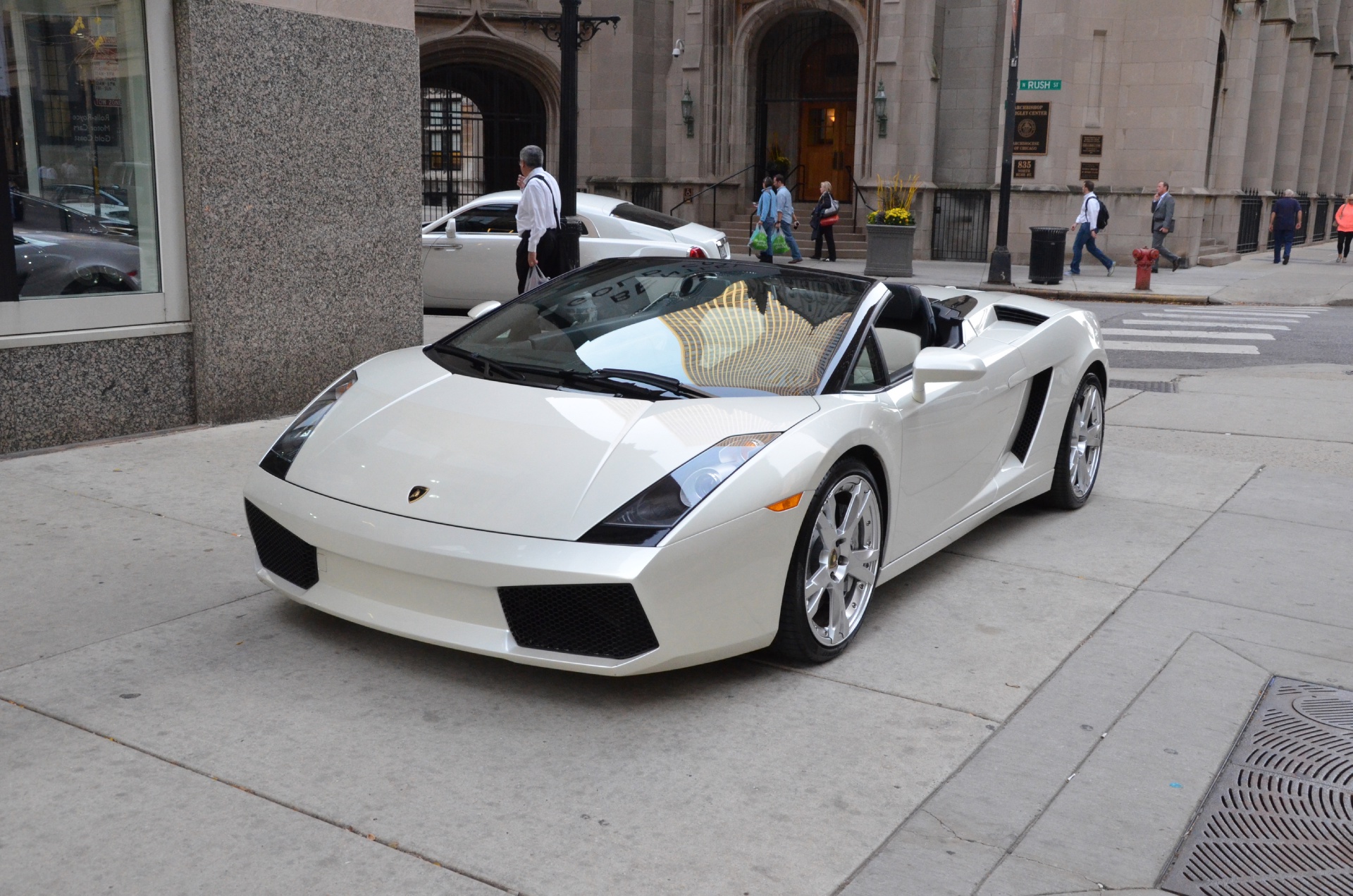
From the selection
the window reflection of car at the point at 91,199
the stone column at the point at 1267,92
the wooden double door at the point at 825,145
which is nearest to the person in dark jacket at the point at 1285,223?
the stone column at the point at 1267,92

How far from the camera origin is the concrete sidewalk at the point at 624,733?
3031 mm

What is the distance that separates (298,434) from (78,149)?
3.69 m

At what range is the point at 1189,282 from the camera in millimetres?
23344

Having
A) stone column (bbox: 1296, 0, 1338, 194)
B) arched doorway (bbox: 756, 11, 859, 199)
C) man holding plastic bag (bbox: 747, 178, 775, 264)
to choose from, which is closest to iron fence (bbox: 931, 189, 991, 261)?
arched doorway (bbox: 756, 11, 859, 199)

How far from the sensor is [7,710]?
12.2 ft

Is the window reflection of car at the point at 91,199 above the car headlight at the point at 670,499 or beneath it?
above

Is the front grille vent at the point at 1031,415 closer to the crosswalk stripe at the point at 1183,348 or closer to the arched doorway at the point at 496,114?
the crosswalk stripe at the point at 1183,348

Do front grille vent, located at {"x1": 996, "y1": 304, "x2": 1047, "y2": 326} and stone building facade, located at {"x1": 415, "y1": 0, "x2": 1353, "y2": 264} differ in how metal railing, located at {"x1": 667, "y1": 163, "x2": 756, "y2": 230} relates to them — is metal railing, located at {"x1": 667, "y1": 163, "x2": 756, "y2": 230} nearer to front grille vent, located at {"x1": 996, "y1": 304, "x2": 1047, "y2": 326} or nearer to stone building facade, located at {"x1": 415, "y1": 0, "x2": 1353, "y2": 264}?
stone building facade, located at {"x1": 415, "y1": 0, "x2": 1353, "y2": 264}

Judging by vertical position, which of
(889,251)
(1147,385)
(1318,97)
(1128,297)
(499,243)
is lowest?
(1128,297)

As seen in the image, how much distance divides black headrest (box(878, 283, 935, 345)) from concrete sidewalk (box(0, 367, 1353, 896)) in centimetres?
102

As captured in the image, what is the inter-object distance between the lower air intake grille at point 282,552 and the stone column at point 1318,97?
3886 cm

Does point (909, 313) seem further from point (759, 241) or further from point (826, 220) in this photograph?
point (826, 220)

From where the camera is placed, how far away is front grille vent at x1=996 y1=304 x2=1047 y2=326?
6.32 m

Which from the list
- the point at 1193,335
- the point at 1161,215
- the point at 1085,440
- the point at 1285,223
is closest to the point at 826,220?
the point at 1161,215
